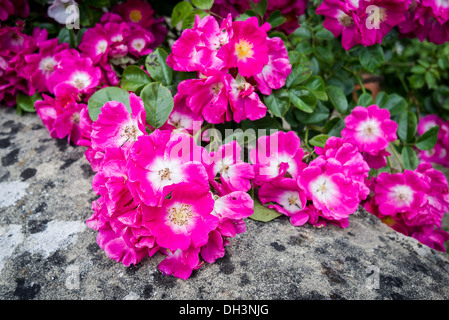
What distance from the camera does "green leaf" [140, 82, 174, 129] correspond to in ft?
3.61

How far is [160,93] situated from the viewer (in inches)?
44.9

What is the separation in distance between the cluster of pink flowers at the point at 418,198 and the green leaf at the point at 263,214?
42cm

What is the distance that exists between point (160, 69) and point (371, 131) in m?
0.73

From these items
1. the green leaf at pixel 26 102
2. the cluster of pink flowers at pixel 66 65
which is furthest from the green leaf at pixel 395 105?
the green leaf at pixel 26 102

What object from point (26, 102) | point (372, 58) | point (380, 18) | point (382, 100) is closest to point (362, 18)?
point (380, 18)

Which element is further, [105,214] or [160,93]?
[160,93]

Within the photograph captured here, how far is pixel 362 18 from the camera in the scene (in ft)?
4.13

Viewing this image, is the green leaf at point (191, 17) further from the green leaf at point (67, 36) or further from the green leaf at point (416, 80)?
the green leaf at point (416, 80)

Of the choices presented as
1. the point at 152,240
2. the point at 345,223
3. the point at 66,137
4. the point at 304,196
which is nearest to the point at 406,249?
the point at 345,223

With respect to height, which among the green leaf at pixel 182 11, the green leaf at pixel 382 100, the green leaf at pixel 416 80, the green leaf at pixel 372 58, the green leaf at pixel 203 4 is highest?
the green leaf at pixel 203 4

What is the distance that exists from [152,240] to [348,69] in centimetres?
111

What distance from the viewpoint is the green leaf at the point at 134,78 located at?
1297 millimetres

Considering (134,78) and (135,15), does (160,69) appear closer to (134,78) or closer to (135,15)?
(134,78)
